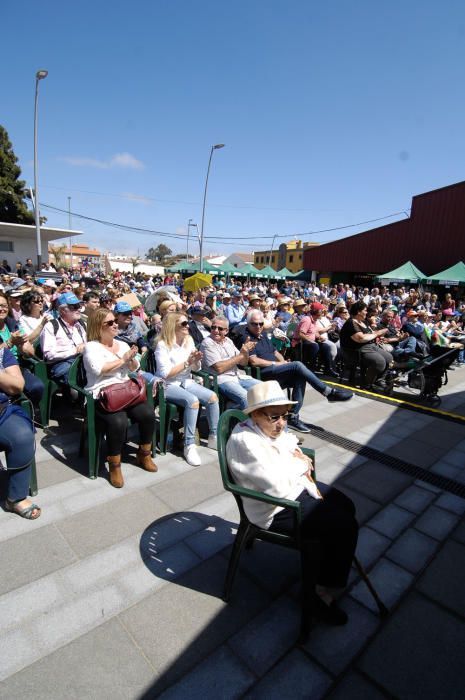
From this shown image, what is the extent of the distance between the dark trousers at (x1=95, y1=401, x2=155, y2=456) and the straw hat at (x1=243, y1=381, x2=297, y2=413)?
4.67 ft

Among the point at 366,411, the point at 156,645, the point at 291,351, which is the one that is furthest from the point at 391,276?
the point at 156,645

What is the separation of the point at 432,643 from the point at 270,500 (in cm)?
110

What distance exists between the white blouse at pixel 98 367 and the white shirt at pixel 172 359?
1.36ft

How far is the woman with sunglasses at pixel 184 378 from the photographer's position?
3.59 m

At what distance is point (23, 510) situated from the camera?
261 centimetres

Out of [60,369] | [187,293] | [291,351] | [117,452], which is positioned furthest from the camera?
[187,293]

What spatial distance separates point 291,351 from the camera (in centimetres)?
716

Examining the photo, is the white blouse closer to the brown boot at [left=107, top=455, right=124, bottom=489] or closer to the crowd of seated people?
the crowd of seated people

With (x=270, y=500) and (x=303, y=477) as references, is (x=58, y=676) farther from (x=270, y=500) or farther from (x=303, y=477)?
(x=303, y=477)

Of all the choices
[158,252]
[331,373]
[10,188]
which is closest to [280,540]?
[331,373]

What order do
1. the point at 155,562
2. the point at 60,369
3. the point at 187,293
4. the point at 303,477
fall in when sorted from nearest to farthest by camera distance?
the point at 303,477
the point at 155,562
the point at 60,369
the point at 187,293

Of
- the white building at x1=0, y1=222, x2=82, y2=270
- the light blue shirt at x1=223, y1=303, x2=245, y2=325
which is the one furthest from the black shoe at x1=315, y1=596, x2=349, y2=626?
the white building at x1=0, y1=222, x2=82, y2=270

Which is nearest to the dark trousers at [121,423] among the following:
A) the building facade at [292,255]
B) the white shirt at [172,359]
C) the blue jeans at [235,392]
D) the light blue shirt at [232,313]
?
the white shirt at [172,359]

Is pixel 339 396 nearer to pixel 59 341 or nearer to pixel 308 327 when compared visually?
pixel 308 327
